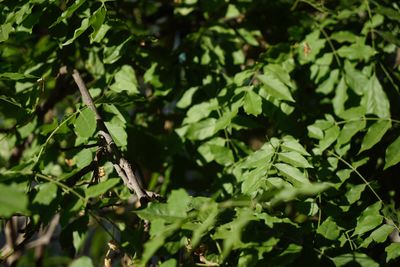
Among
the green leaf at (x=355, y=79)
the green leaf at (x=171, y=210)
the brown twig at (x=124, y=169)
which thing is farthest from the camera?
the green leaf at (x=355, y=79)

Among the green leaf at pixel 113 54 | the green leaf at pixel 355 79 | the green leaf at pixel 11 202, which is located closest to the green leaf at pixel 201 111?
the green leaf at pixel 113 54

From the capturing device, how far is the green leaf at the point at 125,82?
6.02ft

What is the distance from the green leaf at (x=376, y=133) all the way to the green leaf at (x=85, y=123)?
974mm

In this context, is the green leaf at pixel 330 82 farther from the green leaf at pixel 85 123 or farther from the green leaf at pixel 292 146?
the green leaf at pixel 85 123

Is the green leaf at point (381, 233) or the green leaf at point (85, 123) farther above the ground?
the green leaf at point (85, 123)

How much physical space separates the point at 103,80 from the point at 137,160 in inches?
24.0

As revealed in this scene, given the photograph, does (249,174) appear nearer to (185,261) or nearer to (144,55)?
(185,261)

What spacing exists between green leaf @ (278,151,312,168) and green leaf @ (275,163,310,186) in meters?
0.03

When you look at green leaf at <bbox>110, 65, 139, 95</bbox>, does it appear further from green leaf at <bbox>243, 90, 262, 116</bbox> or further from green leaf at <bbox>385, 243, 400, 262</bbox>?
green leaf at <bbox>385, 243, 400, 262</bbox>

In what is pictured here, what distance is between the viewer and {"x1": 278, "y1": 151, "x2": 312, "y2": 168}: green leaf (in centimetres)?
145

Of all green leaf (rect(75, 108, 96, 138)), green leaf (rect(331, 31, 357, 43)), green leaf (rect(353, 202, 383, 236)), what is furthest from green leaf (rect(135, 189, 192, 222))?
green leaf (rect(331, 31, 357, 43))

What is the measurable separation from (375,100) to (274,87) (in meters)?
0.51

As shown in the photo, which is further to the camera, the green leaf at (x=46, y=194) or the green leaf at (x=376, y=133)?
the green leaf at (x=376, y=133)

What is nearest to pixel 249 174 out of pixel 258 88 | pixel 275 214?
pixel 275 214
